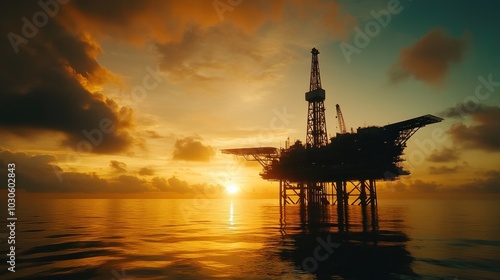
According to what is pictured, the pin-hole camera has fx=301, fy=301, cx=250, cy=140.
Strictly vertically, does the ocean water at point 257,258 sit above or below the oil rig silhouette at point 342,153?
below

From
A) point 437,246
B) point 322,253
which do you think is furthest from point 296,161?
point 322,253

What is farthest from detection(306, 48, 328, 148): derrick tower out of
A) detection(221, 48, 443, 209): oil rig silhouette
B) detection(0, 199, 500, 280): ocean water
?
detection(0, 199, 500, 280): ocean water

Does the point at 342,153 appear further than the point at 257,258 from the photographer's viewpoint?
Yes

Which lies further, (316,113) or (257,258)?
(316,113)

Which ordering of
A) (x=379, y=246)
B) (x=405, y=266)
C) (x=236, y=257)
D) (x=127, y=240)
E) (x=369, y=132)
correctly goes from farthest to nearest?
1. (x=369, y=132)
2. (x=127, y=240)
3. (x=379, y=246)
4. (x=236, y=257)
5. (x=405, y=266)

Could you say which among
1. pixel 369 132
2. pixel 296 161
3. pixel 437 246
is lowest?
pixel 437 246

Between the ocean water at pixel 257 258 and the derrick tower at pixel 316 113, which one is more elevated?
the derrick tower at pixel 316 113

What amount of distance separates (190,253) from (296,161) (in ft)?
145

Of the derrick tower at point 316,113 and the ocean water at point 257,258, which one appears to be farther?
the derrick tower at point 316,113

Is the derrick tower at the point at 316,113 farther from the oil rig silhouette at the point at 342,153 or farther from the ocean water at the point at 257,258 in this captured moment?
the ocean water at the point at 257,258

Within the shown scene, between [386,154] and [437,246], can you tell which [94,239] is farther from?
[386,154]

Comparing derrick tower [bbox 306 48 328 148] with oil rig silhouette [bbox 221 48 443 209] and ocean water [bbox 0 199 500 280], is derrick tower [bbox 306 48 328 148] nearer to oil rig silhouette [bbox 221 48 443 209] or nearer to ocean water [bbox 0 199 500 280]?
oil rig silhouette [bbox 221 48 443 209]

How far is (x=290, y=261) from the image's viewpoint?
18047 millimetres


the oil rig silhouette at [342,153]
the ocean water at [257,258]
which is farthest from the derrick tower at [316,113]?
the ocean water at [257,258]
